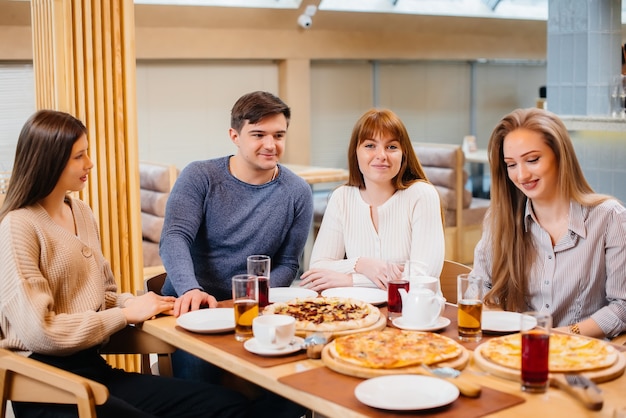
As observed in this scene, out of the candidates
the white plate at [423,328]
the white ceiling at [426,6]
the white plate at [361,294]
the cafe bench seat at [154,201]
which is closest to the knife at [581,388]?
the white plate at [423,328]

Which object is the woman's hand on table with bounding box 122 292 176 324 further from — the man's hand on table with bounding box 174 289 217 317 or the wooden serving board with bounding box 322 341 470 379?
the wooden serving board with bounding box 322 341 470 379

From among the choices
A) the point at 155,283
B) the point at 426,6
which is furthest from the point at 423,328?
the point at 426,6

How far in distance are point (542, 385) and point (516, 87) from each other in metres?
8.72

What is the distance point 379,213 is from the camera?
3117mm

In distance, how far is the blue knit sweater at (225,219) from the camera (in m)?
3.11

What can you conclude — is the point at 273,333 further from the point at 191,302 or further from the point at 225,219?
the point at 225,219

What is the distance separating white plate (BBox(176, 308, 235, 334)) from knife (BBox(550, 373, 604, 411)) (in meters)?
0.92

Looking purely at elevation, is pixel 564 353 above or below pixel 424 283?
below

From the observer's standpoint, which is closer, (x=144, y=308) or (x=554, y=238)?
(x=144, y=308)

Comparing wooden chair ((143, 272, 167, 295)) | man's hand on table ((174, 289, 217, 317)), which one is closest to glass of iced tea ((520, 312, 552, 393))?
man's hand on table ((174, 289, 217, 317))

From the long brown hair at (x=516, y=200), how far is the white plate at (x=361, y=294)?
0.34 metres

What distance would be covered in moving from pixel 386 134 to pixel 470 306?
103cm

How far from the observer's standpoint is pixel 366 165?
308cm

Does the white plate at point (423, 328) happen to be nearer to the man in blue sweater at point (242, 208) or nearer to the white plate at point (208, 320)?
the white plate at point (208, 320)
